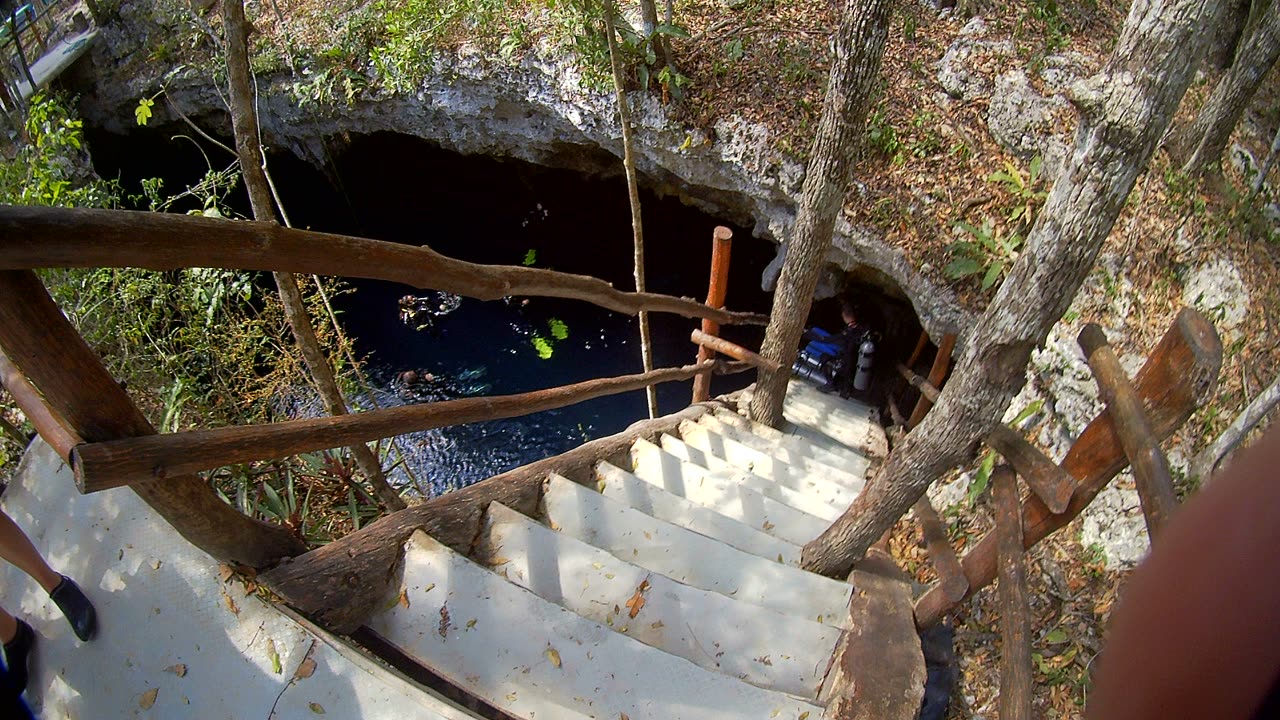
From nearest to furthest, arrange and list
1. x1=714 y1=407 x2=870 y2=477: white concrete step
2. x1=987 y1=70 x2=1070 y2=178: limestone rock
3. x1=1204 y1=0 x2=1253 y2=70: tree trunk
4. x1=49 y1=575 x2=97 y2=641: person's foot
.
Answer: x1=49 y1=575 x2=97 y2=641: person's foot, x1=1204 y1=0 x2=1253 y2=70: tree trunk, x1=714 y1=407 x2=870 y2=477: white concrete step, x1=987 y1=70 x2=1070 y2=178: limestone rock

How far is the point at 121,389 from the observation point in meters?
1.56

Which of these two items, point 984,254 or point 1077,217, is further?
point 984,254

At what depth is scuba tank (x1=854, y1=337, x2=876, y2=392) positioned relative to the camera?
22.9ft

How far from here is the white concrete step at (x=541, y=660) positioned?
2150 mm

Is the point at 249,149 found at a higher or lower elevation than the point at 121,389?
higher

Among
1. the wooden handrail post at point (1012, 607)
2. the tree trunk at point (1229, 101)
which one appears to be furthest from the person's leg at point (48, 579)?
the tree trunk at point (1229, 101)

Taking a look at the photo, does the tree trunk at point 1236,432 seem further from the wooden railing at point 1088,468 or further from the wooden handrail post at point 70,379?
the wooden handrail post at point 70,379

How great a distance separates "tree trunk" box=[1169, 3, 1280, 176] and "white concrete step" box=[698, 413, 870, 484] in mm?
3371

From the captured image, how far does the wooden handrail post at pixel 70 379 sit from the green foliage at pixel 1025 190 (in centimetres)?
600

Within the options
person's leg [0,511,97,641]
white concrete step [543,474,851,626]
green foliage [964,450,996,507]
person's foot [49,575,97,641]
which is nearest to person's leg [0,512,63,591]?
person's leg [0,511,97,641]

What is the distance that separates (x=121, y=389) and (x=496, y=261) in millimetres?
9289

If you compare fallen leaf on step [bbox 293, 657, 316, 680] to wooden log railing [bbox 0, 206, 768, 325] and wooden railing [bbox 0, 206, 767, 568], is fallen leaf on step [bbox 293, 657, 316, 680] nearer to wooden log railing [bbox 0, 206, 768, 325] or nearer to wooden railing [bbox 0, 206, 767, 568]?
wooden railing [bbox 0, 206, 767, 568]

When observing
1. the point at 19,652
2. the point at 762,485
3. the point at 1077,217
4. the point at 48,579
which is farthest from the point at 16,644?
the point at 1077,217

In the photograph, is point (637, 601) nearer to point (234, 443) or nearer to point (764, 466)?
point (234, 443)
